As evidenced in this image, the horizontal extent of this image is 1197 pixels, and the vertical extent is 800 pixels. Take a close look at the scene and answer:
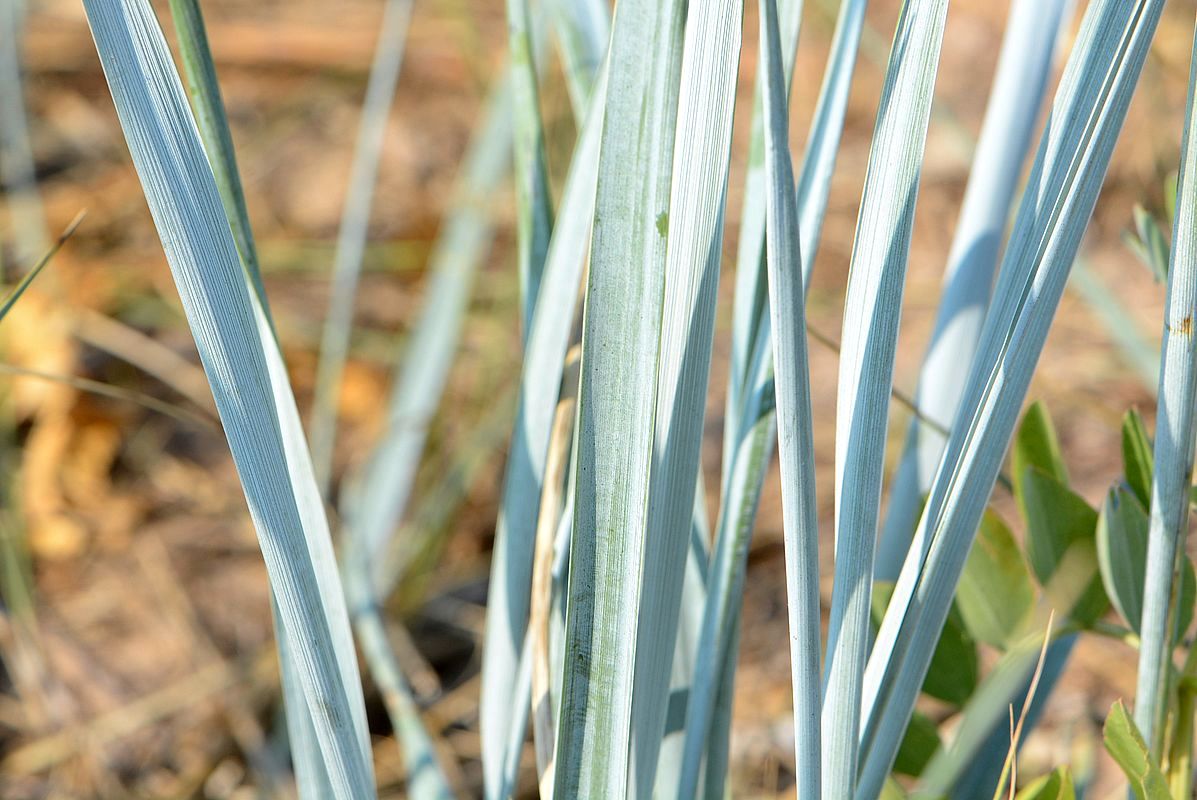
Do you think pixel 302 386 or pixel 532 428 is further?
pixel 302 386

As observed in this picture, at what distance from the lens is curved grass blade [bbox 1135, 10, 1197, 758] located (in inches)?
8.4

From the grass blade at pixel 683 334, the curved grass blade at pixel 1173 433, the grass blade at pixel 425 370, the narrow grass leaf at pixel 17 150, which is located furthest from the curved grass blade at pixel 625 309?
the narrow grass leaf at pixel 17 150

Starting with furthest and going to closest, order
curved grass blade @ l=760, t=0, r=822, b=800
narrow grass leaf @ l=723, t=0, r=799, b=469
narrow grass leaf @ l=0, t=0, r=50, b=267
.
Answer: narrow grass leaf @ l=0, t=0, r=50, b=267, narrow grass leaf @ l=723, t=0, r=799, b=469, curved grass blade @ l=760, t=0, r=822, b=800

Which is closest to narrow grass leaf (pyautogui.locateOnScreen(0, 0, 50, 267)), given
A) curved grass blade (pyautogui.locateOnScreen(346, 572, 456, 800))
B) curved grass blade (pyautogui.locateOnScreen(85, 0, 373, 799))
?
curved grass blade (pyautogui.locateOnScreen(346, 572, 456, 800))

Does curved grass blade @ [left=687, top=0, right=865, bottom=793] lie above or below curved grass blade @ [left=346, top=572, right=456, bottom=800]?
above

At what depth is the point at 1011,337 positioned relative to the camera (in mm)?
223

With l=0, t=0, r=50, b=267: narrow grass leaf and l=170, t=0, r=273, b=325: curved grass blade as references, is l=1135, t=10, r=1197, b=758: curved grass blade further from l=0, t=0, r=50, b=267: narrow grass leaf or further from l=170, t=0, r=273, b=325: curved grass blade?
l=0, t=0, r=50, b=267: narrow grass leaf

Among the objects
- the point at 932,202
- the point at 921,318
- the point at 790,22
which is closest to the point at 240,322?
the point at 790,22

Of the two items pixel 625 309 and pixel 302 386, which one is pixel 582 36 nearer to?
pixel 625 309

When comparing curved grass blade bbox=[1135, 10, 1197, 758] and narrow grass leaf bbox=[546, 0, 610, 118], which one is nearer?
curved grass blade bbox=[1135, 10, 1197, 758]

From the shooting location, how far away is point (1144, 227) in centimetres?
30

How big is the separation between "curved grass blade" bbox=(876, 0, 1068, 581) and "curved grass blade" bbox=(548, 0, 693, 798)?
16 centimetres

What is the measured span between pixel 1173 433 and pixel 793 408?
10 centimetres

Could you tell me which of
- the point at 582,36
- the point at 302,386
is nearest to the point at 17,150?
the point at 302,386
